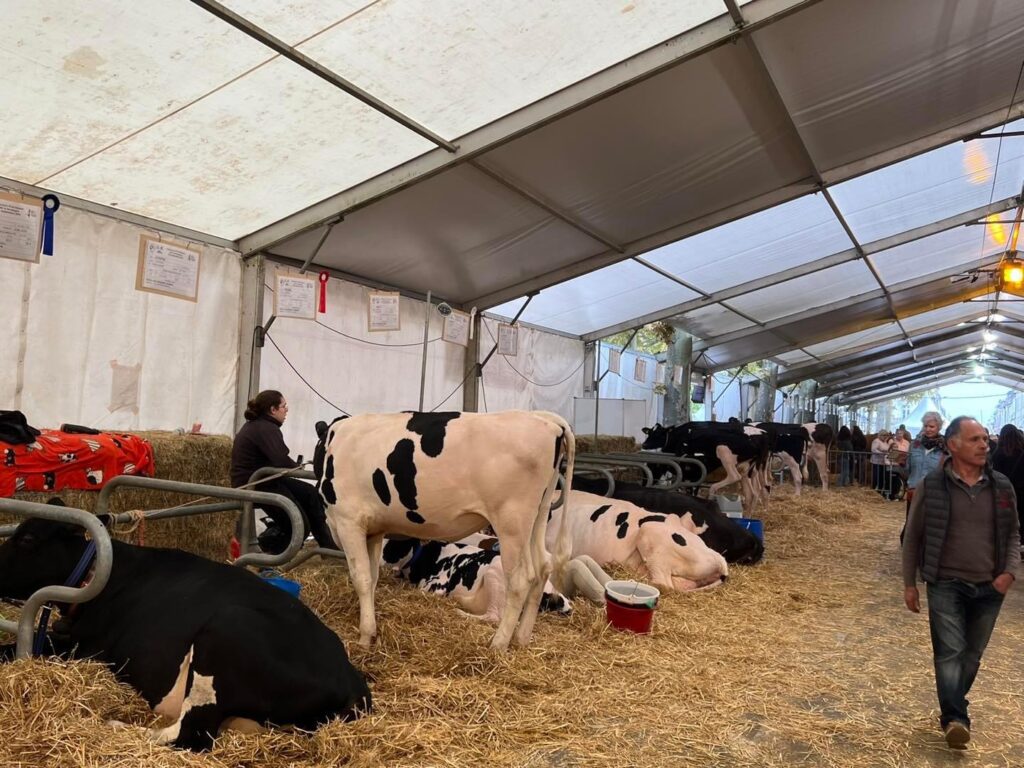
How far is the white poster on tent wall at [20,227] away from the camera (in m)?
4.82

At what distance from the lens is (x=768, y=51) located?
5.50 m

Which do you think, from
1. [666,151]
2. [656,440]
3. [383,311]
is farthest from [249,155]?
[656,440]

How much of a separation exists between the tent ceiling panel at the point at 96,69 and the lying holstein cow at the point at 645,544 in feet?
13.5

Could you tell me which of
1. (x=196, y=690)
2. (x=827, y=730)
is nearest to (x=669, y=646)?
(x=827, y=730)

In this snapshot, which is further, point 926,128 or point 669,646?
point 926,128

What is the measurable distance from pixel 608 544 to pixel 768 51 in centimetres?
438

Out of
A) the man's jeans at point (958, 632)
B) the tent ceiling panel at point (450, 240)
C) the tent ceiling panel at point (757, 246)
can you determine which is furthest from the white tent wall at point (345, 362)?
the man's jeans at point (958, 632)

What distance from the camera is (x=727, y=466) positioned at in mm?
11391

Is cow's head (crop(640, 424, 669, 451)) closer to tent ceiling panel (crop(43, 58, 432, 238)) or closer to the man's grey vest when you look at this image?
tent ceiling panel (crop(43, 58, 432, 238))

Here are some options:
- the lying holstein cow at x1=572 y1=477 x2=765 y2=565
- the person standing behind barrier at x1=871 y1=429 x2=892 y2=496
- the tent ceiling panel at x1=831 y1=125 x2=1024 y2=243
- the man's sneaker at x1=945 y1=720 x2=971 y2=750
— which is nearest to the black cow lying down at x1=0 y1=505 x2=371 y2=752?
the man's sneaker at x1=945 y1=720 x2=971 y2=750

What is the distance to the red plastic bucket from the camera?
15.0ft

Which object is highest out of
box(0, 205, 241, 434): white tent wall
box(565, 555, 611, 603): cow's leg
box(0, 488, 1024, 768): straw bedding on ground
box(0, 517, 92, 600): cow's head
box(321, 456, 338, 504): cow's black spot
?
box(0, 205, 241, 434): white tent wall

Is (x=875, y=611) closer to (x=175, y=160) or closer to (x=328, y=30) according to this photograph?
(x=328, y=30)

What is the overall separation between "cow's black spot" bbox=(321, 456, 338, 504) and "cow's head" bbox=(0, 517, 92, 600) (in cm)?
157
